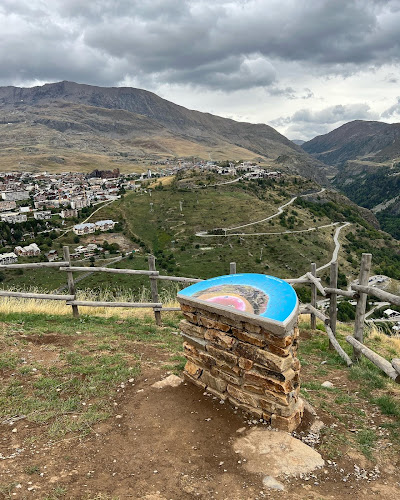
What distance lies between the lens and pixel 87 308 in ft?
31.3

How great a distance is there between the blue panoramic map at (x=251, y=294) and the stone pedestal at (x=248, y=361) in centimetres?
16

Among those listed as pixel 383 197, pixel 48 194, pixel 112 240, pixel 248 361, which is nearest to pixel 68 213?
pixel 112 240

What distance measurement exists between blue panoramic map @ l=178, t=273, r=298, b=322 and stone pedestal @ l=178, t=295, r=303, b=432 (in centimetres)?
16

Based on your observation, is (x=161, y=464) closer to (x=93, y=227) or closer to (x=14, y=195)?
(x=93, y=227)

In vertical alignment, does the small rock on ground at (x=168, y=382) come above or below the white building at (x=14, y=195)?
below

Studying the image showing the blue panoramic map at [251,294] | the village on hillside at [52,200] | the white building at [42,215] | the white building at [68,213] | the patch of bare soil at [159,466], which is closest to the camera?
the patch of bare soil at [159,466]

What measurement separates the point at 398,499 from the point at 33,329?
6895 millimetres

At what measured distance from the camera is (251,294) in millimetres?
4762

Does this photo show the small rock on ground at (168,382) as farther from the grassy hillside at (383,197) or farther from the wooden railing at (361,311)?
the grassy hillside at (383,197)

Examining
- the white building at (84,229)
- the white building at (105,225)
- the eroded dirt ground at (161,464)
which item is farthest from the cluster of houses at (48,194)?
the eroded dirt ground at (161,464)

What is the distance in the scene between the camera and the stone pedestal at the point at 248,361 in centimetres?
390

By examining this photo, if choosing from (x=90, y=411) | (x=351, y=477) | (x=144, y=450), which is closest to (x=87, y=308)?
(x=90, y=411)

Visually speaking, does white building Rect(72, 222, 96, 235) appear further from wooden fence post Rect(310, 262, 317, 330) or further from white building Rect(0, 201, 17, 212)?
wooden fence post Rect(310, 262, 317, 330)

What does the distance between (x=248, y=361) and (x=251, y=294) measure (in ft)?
3.25
